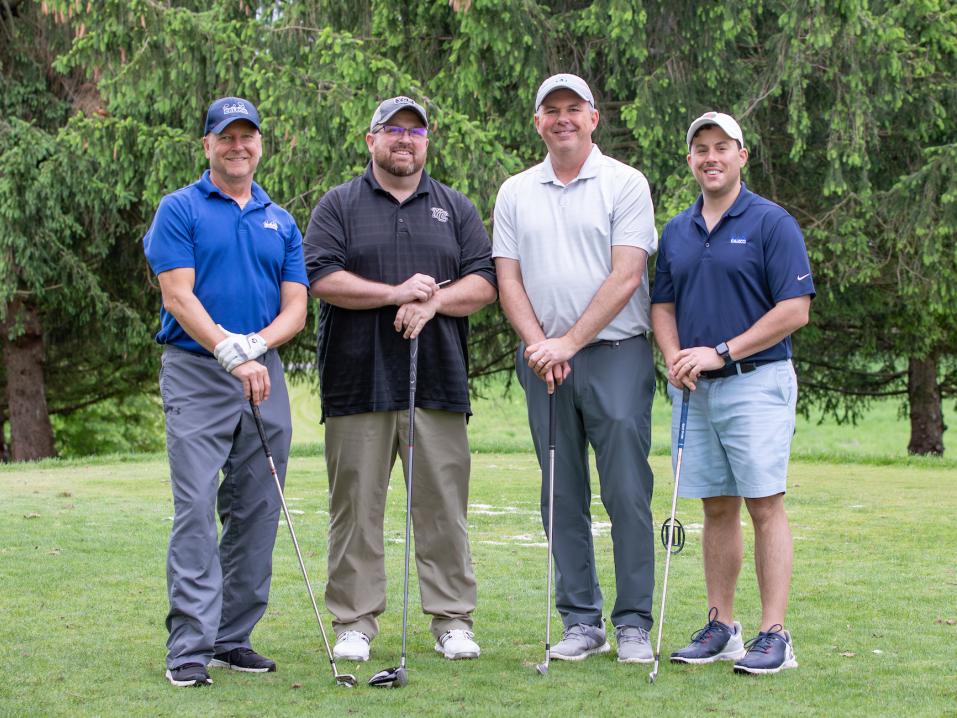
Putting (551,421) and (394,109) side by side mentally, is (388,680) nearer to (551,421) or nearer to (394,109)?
(551,421)

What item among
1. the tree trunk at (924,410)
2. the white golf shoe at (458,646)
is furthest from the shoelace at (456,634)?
the tree trunk at (924,410)

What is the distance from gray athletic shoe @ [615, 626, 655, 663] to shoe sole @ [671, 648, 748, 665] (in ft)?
0.35

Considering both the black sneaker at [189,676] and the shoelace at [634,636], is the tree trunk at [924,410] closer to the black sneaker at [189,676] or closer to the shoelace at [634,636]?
the shoelace at [634,636]

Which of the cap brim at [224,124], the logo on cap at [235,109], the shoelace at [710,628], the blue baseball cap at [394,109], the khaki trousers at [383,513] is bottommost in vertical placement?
the shoelace at [710,628]

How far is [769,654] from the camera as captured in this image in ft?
14.7

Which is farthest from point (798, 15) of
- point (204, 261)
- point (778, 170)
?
point (204, 261)

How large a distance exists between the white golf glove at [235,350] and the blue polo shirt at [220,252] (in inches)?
6.4

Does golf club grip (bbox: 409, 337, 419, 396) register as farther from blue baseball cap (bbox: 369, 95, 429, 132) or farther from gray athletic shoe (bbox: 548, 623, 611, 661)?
gray athletic shoe (bbox: 548, 623, 611, 661)

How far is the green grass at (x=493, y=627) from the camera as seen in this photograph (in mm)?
4055

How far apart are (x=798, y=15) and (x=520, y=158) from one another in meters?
2.94

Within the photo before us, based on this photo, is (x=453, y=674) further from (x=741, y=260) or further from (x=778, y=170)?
(x=778, y=170)

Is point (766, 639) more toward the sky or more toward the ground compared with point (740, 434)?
more toward the ground

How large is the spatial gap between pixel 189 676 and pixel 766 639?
6.56 feet

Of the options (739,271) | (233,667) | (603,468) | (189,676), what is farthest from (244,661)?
(739,271)
